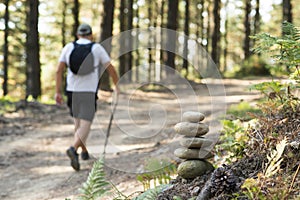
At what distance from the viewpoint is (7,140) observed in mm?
9078

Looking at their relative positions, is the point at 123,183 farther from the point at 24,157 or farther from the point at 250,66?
the point at 250,66

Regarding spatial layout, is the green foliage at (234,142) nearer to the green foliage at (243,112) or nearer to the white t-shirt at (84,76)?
the green foliage at (243,112)

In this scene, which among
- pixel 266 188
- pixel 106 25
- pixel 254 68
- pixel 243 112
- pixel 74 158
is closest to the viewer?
pixel 266 188

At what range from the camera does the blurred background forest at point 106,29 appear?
1659cm

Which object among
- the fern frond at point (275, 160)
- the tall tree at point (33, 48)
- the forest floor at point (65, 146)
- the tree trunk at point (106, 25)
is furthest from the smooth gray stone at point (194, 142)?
the tree trunk at point (106, 25)

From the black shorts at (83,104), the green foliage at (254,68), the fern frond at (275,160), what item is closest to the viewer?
the fern frond at (275,160)

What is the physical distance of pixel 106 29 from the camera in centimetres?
1672

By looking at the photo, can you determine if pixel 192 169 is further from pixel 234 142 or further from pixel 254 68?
pixel 254 68

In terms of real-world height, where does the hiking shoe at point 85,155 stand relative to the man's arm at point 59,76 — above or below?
below

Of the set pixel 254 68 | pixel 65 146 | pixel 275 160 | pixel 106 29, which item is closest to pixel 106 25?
pixel 106 29

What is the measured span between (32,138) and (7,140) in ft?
1.88

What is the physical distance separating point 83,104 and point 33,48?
9.81 meters

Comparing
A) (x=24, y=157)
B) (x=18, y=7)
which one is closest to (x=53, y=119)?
(x=24, y=157)

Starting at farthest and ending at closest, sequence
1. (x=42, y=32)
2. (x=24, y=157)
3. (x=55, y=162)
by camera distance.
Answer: (x=42, y=32) → (x=24, y=157) → (x=55, y=162)
